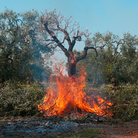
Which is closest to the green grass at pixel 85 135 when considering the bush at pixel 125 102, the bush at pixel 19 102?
the bush at pixel 125 102

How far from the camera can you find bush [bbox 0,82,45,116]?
12.8 metres

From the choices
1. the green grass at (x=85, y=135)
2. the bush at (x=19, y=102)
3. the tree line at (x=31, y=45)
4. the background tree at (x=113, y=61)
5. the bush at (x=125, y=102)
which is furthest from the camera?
the background tree at (x=113, y=61)

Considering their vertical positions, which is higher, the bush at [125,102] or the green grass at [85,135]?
the bush at [125,102]

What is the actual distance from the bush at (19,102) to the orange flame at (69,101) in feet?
2.45

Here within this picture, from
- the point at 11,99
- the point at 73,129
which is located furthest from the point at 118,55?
the point at 73,129

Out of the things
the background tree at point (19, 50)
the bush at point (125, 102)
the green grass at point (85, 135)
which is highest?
the background tree at point (19, 50)

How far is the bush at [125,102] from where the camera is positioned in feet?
39.8

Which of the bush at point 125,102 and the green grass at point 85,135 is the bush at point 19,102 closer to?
the bush at point 125,102

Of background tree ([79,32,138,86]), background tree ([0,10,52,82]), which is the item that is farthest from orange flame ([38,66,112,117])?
background tree ([79,32,138,86])

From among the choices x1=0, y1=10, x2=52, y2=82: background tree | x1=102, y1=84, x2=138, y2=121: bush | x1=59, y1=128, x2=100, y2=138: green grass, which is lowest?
x1=59, y1=128, x2=100, y2=138: green grass

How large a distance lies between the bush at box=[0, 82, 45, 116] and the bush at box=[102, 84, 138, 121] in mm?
5232

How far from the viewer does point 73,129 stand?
862cm

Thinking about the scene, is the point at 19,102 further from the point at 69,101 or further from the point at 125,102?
the point at 125,102

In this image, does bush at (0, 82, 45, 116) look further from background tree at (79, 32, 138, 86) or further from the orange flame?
background tree at (79, 32, 138, 86)
